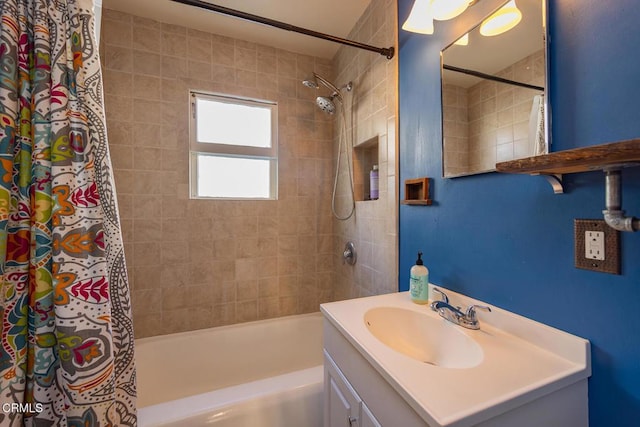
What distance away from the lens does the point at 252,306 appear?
2043 millimetres

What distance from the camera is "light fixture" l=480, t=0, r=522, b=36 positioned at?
0.83 m

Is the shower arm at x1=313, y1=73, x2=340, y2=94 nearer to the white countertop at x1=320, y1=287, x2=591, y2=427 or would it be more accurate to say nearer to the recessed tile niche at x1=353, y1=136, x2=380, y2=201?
the recessed tile niche at x1=353, y1=136, x2=380, y2=201

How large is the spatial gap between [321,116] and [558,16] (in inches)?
65.9

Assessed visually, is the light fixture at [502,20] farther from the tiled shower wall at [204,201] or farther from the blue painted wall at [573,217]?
the tiled shower wall at [204,201]

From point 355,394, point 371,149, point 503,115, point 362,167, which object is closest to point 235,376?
point 355,394

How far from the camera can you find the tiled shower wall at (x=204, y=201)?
1.73 meters

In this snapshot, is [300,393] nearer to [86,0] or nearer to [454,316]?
[454,316]

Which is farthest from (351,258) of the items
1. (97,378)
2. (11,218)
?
(11,218)

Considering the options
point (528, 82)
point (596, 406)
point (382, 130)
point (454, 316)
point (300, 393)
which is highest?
point (382, 130)

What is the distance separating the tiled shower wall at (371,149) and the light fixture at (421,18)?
11.8 inches

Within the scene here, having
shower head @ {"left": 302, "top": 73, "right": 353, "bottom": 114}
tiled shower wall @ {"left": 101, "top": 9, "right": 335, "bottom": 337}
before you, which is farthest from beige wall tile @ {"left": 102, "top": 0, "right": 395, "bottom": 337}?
shower head @ {"left": 302, "top": 73, "right": 353, "bottom": 114}

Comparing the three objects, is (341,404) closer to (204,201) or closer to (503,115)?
(503,115)

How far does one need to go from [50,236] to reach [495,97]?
4.90 ft

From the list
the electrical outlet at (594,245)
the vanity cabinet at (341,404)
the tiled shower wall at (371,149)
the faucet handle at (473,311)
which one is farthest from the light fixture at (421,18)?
the vanity cabinet at (341,404)
